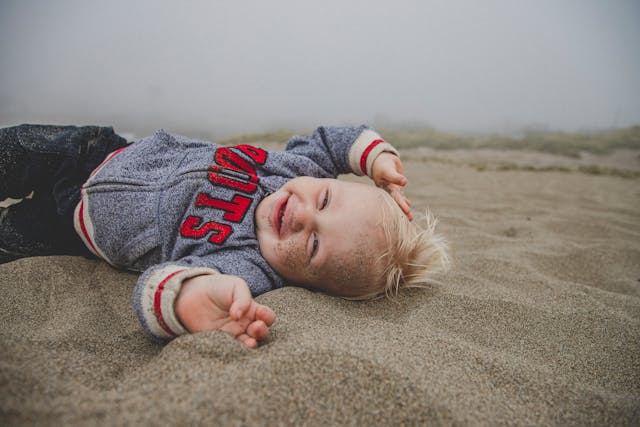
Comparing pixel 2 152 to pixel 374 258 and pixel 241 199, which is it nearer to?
pixel 241 199

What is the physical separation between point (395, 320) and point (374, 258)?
0.20 metres

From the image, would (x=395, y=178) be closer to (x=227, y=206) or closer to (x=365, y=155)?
(x=365, y=155)

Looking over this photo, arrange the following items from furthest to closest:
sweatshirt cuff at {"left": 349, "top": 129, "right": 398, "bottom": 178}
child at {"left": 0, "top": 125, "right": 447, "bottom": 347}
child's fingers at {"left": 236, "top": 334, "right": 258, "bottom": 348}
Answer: sweatshirt cuff at {"left": 349, "top": 129, "right": 398, "bottom": 178}, child at {"left": 0, "top": 125, "right": 447, "bottom": 347}, child's fingers at {"left": 236, "top": 334, "right": 258, "bottom": 348}

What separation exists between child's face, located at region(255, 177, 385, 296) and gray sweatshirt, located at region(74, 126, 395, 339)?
0.09m

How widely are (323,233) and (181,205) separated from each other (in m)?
0.53

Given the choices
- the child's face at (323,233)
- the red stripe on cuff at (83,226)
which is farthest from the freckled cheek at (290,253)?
the red stripe on cuff at (83,226)

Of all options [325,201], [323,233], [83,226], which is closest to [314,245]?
[323,233]

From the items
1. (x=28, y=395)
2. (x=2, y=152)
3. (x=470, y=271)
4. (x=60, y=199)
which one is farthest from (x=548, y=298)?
(x=2, y=152)

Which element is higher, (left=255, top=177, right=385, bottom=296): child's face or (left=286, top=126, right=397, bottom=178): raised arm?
(left=286, top=126, right=397, bottom=178): raised arm

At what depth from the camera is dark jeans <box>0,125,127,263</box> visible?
1.52 meters

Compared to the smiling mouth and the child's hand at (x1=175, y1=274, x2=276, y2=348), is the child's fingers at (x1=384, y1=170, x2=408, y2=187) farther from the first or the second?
the child's hand at (x1=175, y1=274, x2=276, y2=348)

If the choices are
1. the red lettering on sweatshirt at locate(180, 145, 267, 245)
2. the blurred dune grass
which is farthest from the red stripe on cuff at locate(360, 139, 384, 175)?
the blurred dune grass

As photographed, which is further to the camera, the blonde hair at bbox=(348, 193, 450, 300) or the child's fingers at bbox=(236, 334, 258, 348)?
the blonde hair at bbox=(348, 193, 450, 300)

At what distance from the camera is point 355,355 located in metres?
0.77
